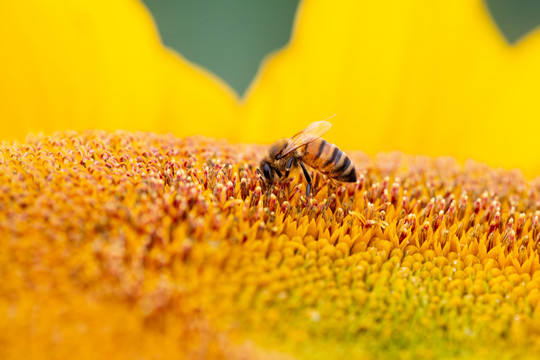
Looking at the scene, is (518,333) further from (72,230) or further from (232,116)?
(232,116)

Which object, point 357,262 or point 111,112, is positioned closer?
point 357,262

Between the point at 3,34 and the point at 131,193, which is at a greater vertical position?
the point at 3,34

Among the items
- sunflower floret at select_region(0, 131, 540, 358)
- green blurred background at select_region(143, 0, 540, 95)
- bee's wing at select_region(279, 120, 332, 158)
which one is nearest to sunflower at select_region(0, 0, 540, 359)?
sunflower floret at select_region(0, 131, 540, 358)

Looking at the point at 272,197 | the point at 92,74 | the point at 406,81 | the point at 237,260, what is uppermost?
the point at 92,74

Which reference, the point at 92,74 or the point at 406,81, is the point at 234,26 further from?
the point at 406,81

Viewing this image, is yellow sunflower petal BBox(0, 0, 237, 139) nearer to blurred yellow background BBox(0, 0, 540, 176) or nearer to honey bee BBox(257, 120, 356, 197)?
blurred yellow background BBox(0, 0, 540, 176)

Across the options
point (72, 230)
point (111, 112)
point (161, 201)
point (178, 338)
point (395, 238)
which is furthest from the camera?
point (111, 112)

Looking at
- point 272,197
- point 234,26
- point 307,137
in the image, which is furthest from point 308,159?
point 234,26

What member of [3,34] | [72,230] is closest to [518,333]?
[72,230]
